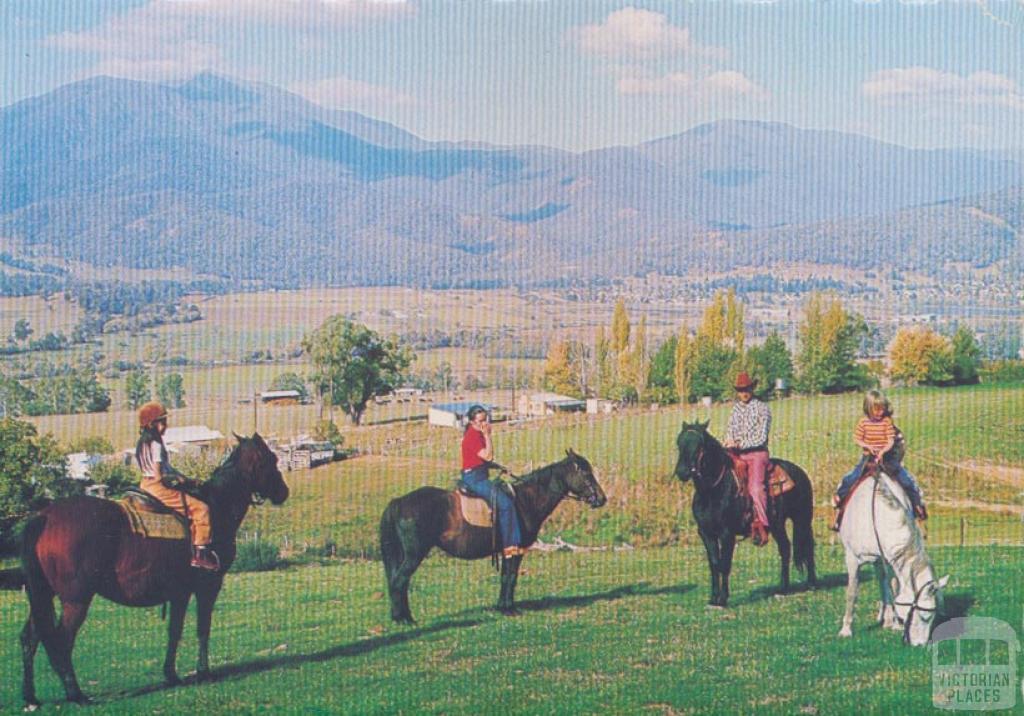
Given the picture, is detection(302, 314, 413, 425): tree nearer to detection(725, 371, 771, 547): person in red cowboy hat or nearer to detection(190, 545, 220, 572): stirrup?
detection(190, 545, 220, 572): stirrup

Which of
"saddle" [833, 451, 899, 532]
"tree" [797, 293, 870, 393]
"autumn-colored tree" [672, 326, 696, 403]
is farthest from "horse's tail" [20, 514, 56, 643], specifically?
"tree" [797, 293, 870, 393]

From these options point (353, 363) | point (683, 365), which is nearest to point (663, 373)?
point (683, 365)

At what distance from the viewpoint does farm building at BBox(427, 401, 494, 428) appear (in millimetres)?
12477

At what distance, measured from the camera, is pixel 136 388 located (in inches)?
490

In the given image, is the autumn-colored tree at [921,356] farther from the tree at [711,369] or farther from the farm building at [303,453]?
the farm building at [303,453]

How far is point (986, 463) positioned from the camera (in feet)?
46.5

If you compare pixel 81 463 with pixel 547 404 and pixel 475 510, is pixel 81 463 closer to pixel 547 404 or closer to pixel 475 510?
pixel 475 510

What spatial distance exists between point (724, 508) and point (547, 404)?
2867 millimetres

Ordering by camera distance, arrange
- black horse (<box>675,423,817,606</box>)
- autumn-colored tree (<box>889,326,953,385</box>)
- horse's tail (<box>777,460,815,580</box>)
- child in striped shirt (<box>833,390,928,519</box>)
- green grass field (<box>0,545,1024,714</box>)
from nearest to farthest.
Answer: green grass field (<box>0,545,1024,714</box>) < child in striped shirt (<box>833,390,928,519</box>) < black horse (<box>675,423,817,606</box>) < horse's tail (<box>777,460,815,580</box>) < autumn-colored tree (<box>889,326,953,385</box>)

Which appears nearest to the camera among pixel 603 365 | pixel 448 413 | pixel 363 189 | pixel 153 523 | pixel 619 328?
pixel 153 523

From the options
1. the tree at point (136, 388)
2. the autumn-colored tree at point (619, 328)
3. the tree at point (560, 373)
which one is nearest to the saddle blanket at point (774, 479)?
the tree at point (560, 373)

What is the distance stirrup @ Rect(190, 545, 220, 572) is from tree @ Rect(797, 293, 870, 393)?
7.27 m

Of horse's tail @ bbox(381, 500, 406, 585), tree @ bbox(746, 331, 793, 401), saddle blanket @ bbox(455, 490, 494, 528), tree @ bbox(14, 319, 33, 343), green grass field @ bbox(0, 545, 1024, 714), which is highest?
tree @ bbox(14, 319, 33, 343)

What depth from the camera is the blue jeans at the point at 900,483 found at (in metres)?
10.3
